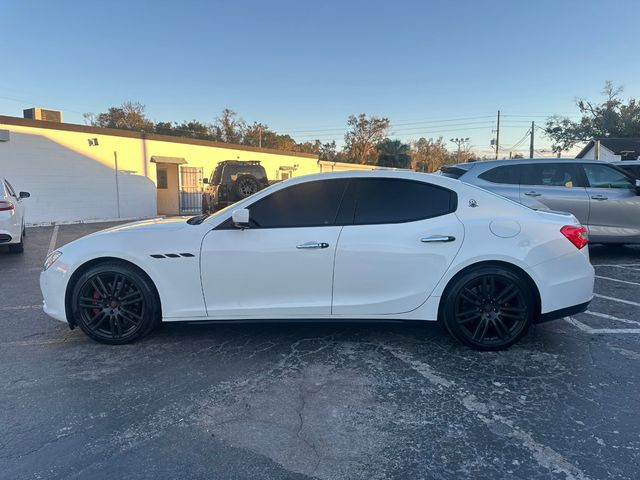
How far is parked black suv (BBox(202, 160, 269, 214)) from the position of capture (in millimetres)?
12727

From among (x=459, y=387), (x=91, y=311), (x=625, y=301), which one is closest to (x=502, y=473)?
(x=459, y=387)

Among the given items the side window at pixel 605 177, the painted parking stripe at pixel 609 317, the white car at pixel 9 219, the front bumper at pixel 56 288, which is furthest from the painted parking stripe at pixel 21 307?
the side window at pixel 605 177

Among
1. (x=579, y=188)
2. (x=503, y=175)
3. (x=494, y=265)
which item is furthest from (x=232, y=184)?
(x=494, y=265)

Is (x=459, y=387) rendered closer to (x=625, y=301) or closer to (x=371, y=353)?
(x=371, y=353)

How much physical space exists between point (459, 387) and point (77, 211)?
54.0 ft

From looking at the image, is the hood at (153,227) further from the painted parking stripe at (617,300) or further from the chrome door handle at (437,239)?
the painted parking stripe at (617,300)

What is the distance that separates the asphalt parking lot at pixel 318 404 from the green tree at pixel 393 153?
51.3m

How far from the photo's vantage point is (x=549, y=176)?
25.3 ft

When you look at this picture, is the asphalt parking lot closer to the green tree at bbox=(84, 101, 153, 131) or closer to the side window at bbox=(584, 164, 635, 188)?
the side window at bbox=(584, 164, 635, 188)

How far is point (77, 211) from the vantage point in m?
16.3

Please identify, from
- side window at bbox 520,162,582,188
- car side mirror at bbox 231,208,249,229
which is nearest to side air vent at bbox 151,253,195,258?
car side mirror at bbox 231,208,249,229

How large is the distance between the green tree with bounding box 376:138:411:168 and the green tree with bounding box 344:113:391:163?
2.48 feet

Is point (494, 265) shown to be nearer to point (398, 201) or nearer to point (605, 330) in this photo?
point (398, 201)

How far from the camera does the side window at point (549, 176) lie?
770 centimetres
